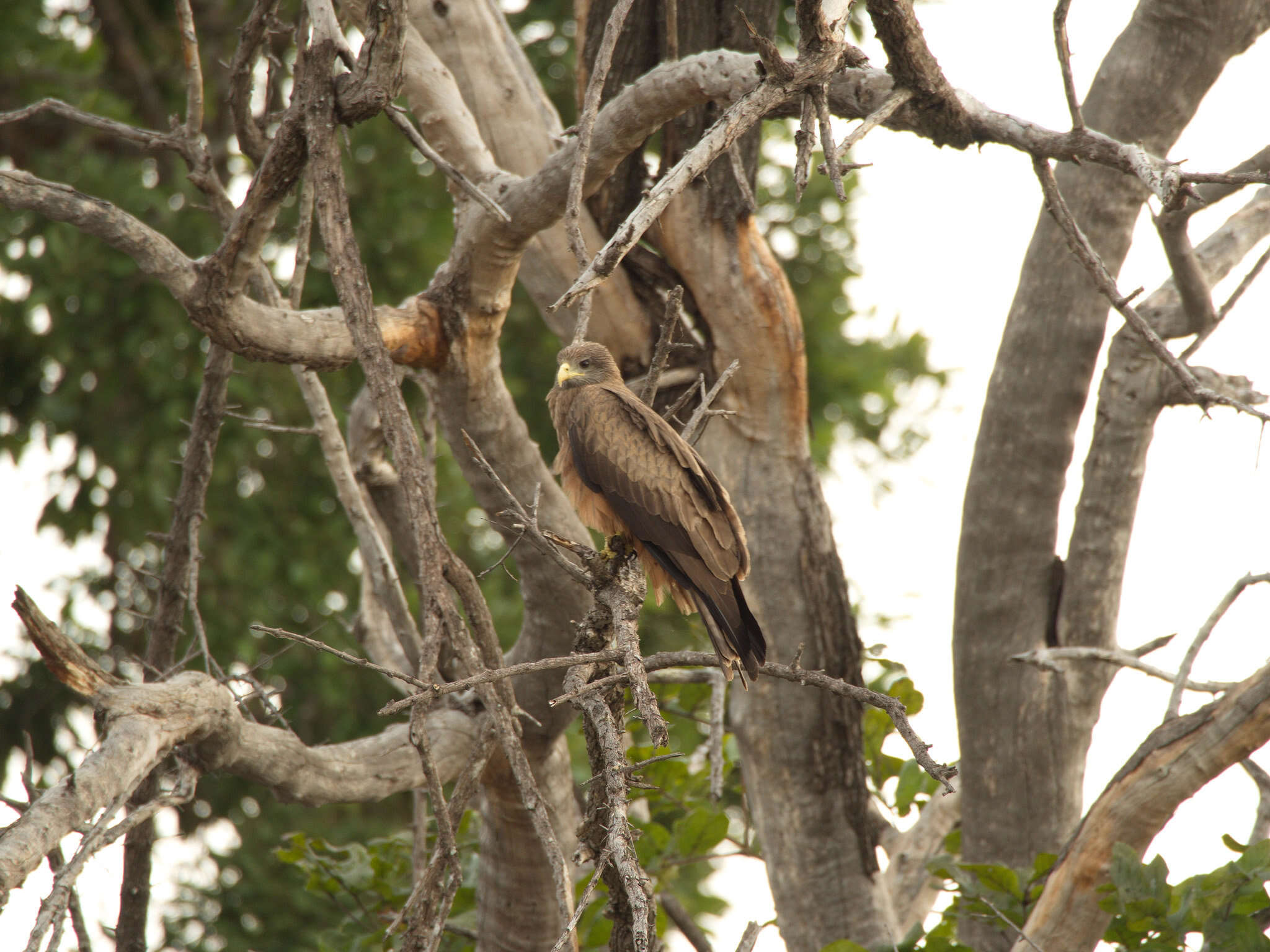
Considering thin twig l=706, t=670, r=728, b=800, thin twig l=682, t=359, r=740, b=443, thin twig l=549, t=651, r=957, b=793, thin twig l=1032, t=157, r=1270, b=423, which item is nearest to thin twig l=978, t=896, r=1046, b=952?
thin twig l=706, t=670, r=728, b=800

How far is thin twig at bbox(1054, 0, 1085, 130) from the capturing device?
125 inches

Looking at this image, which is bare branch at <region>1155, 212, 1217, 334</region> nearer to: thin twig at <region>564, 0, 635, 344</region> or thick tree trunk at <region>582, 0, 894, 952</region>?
thick tree trunk at <region>582, 0, 894, 952</region>

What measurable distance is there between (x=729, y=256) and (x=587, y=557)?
2.37m

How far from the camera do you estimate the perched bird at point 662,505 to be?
3918mm

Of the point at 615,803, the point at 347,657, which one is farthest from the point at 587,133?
the point at 615,803

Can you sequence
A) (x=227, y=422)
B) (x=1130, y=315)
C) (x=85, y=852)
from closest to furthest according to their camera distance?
(x=85, y=852) → (x=1130, y=315) → (x=227, y=422)

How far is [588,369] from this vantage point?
4.89 m

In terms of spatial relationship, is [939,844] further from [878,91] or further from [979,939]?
[878,91]

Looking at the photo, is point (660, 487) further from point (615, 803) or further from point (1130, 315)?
point (615, 803)

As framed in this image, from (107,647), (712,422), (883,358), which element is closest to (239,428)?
(107,647)

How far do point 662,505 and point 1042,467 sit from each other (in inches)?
80.3

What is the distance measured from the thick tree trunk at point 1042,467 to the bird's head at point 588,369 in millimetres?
1738

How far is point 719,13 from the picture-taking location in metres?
5.38

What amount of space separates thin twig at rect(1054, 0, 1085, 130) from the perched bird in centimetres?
150
